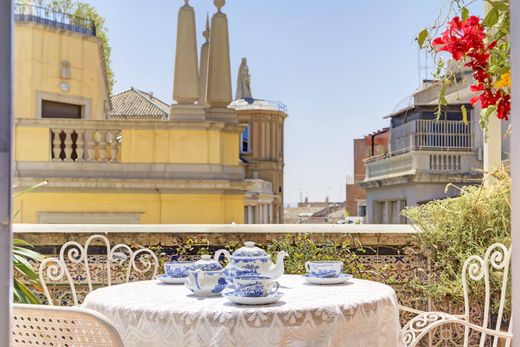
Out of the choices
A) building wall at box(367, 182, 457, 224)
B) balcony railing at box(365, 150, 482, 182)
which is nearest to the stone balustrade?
building wall at box(367, 182, 457, 224)

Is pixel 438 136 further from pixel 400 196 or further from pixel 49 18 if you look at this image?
pixel 49 18

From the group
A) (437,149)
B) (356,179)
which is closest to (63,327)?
(437,149)

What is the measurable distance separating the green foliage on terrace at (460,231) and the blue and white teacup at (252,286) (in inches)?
80.4

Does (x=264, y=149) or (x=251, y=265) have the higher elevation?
(x=264, y=149)

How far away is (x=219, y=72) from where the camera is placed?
9.76m

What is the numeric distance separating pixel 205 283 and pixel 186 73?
274 inches

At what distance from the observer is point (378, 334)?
8.16 ft

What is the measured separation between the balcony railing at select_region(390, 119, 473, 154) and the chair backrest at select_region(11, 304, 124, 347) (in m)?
18.3

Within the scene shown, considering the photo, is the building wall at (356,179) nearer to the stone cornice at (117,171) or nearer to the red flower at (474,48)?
the stone cornice at (117,171)

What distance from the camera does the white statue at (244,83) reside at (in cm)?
3875

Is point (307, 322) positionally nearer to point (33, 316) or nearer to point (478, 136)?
Result: point (33, 316)

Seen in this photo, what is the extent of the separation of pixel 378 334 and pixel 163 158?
739 centimetres

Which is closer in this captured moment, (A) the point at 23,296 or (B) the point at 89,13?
(A) the point at 23,296

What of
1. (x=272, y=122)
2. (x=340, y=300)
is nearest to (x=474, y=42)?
(x=340, y=300)
